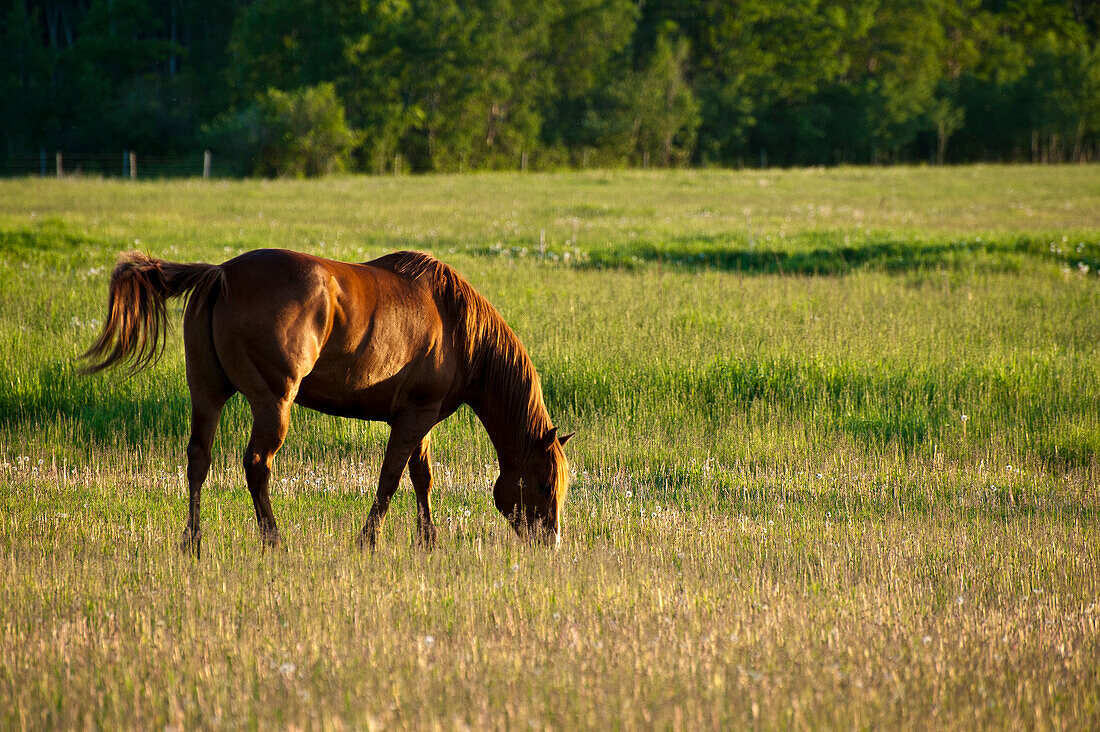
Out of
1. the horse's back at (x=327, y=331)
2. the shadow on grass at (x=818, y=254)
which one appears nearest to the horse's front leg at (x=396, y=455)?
the horse's back at (x=327, y=331)

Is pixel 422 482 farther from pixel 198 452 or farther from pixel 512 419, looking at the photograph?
pixel 198 452

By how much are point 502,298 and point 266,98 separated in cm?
4601

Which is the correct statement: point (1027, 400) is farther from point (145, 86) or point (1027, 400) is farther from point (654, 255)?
point (145, 86)

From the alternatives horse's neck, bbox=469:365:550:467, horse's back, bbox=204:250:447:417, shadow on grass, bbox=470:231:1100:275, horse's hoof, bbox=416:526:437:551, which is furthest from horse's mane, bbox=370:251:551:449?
shadow on grass, bbox=470:231:1100:275

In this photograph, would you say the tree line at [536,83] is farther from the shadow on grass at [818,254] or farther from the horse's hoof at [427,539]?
the horse's hoof at [427,539]

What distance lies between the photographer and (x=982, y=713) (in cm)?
339

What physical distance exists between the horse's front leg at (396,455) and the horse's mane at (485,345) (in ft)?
1.50

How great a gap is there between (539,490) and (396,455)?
3.09 feet

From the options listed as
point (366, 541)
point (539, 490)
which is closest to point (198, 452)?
point (366, 541)

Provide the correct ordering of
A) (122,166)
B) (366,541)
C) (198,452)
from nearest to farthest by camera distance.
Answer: (198,452) → (366,541) → (122,166)

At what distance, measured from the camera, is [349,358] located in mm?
5363

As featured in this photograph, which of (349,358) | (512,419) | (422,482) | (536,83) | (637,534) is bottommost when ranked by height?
(637,534)

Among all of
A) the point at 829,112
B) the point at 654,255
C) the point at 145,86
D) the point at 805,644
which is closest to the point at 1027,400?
the point at 805,644

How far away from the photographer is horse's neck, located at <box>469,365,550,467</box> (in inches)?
232
